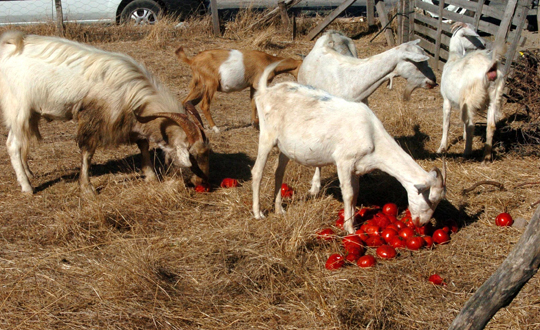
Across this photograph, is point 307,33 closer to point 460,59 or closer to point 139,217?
point 460,59

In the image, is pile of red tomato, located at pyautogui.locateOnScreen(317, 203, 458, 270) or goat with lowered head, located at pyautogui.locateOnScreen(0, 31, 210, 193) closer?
pile of red tomato, located at pyautogui.locateOnScreen(317, 203, 458, 270)

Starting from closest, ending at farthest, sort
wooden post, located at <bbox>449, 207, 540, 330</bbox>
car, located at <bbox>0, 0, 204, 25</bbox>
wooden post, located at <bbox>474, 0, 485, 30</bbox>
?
wooden post, located at <bbox>449, 207, 540, 330</bbox>
wooden post, located at <bbox>474, 0, 485, 30</bbox>
car, located at <bbox>0, 0, 204, 25</bbox>

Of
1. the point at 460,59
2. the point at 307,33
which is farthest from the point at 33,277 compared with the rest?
the point at 307,33

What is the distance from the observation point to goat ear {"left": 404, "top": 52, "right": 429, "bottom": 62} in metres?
5.45

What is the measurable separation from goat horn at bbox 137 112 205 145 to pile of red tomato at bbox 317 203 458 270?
1.87 metres

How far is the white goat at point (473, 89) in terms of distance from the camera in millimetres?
6234

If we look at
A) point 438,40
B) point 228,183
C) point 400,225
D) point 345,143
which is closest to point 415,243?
point 400,225

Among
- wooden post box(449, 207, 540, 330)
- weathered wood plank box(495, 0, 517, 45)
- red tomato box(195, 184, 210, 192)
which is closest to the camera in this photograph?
wooden post box(449, 207, 540, 330)

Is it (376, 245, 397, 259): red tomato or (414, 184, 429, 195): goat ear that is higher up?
(414, 184, 429, 195): goat ear

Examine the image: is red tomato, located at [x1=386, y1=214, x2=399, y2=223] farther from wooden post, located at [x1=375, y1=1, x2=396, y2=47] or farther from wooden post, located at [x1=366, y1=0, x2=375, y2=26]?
wooden post, located at [x1=366, y1=0, x2=375, y2=26]

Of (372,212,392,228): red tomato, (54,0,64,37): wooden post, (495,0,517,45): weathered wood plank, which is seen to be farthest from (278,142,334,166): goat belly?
(54,0,64,37): wooden post

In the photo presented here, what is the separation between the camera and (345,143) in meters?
4.39

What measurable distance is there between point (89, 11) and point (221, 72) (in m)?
5.86

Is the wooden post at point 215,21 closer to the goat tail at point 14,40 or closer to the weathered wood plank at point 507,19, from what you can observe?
the weathered wood plank at point 507,19
